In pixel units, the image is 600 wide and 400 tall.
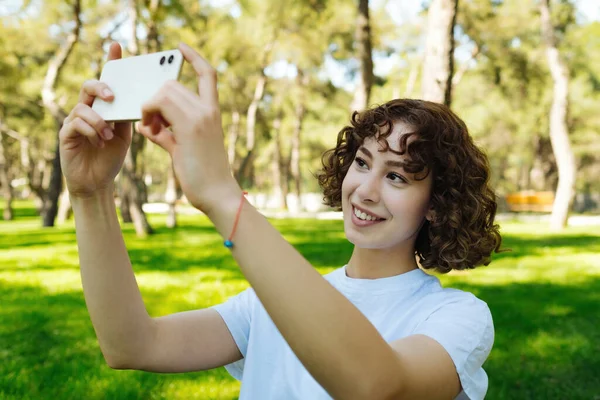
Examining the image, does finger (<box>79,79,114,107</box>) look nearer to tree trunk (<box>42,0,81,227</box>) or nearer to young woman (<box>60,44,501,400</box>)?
young woman (<box>60,44,501,400</box>)

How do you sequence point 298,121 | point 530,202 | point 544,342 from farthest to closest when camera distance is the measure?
point 298,121
point 530,202
point 544,342

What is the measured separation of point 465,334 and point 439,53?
22.7 feet

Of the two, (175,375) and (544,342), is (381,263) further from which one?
(544,342)

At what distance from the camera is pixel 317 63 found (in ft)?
85.8

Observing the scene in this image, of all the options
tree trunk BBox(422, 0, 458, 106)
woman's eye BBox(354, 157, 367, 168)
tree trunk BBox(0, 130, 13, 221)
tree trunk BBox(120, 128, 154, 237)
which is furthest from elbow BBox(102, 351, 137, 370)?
tree trunk BBox(0, 130, 13, 221)

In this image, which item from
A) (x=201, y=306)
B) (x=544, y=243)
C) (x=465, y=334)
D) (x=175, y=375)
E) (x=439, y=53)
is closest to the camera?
(x=465, y=334)

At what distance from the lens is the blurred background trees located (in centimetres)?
1503

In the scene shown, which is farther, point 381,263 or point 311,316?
point 381,263

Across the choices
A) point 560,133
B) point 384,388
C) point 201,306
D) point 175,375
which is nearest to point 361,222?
point 384,388

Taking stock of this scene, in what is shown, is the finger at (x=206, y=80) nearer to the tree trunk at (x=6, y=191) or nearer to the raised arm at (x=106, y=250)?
the raised arm at (x=106, y=250)

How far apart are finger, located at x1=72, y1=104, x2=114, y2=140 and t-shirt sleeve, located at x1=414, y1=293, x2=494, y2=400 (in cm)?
85

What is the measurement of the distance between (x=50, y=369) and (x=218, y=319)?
3260mm

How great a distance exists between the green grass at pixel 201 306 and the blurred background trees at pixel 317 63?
2355 mm

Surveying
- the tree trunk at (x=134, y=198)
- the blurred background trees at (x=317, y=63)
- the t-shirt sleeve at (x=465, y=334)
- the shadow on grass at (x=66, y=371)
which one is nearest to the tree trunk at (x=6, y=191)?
the blurred background trees at (x=317, y=63)
